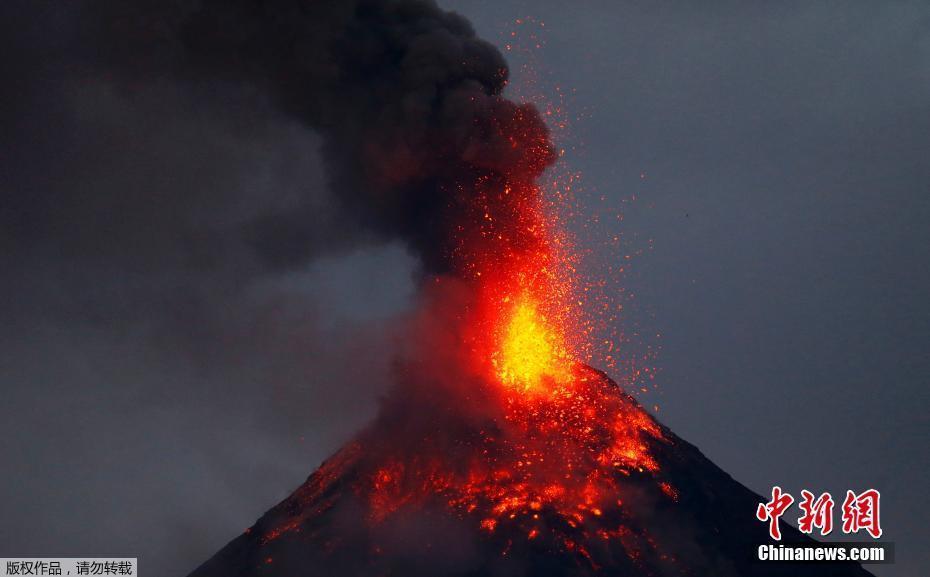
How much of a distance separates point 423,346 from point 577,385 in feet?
24.3

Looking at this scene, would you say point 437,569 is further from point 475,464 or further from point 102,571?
point 102,571

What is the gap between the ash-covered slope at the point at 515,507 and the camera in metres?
36.9

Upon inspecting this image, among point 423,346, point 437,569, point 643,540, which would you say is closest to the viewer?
point 437,569

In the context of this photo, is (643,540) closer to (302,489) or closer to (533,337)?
(533,337)

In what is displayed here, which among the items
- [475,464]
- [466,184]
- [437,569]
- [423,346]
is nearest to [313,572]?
[437,569]

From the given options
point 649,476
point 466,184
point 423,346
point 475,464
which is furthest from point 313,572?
point 466,184

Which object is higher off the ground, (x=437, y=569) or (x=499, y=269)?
(x=499, y=269)

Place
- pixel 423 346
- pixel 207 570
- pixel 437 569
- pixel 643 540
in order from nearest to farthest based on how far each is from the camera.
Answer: pixel 437 569
pixel 643 540
pixel 207 570
pixel 423 346

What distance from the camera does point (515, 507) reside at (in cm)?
3831

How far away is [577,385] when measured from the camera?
152 ft

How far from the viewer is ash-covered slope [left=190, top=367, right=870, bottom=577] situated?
3694cm

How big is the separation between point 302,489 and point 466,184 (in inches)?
610

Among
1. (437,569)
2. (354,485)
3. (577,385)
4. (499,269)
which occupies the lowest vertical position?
(437,569)

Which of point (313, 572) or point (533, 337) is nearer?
point (313, 572)
